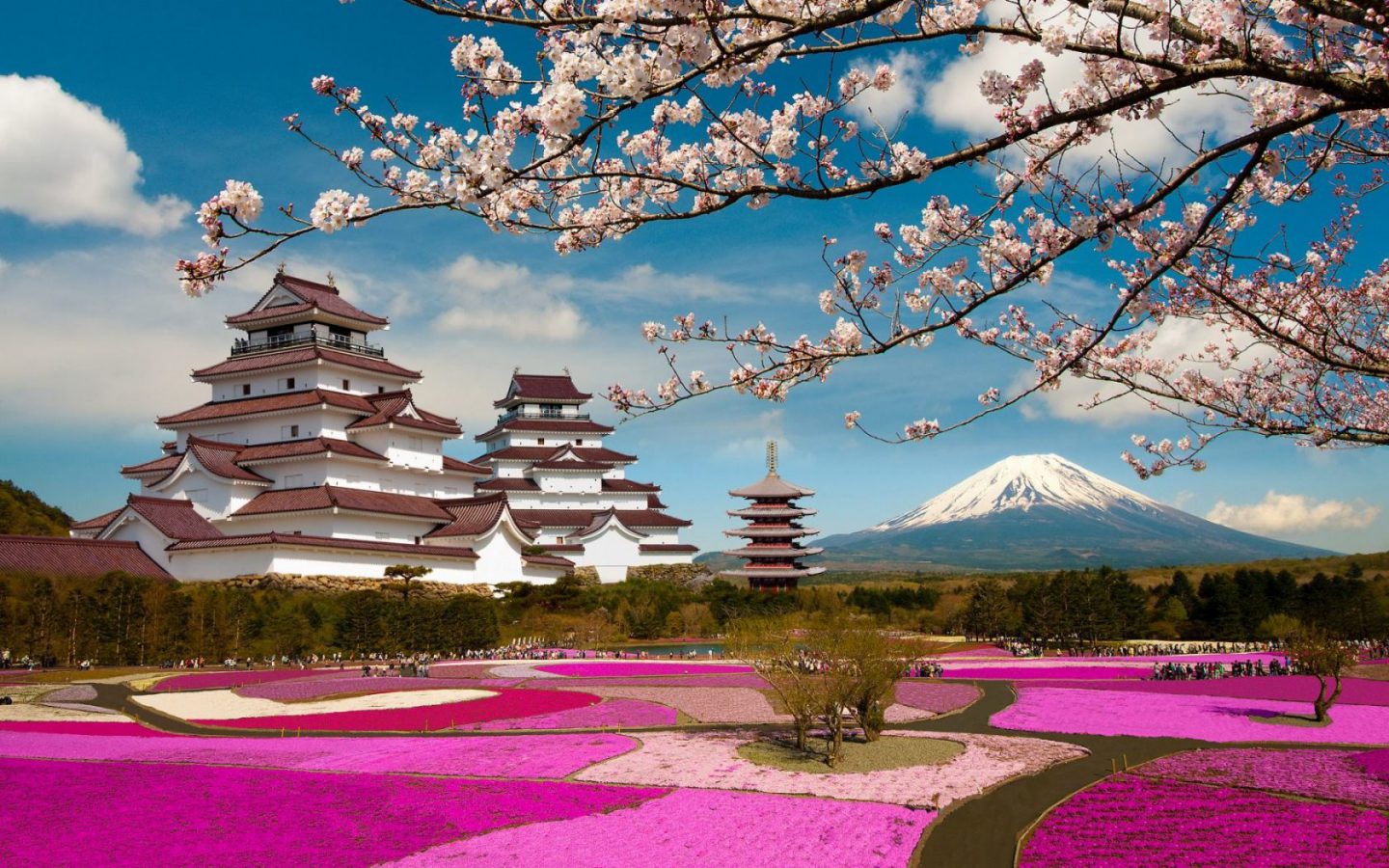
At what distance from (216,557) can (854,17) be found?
44815 millimetres

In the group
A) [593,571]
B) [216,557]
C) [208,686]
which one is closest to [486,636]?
[216,557]

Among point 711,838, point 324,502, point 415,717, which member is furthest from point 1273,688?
point 324,502

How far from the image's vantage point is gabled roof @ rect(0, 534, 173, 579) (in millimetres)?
37562

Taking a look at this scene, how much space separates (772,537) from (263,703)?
54.7 meters

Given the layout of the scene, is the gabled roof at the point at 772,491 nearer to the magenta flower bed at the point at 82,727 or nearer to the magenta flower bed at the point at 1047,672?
the magenta flower bed at the point at 1047,672

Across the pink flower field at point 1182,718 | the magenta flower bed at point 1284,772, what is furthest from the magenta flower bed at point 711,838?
the pink flower field at point 1182,718

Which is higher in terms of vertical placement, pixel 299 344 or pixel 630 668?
pixel 299 344

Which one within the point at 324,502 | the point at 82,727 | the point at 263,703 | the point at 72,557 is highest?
the point at 324,502

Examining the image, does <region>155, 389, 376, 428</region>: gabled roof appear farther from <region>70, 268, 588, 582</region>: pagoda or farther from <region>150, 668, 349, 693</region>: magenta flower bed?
<region>150, 668, 349, 693</region>: magenta flower bed

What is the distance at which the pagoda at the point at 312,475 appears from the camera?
4494cm

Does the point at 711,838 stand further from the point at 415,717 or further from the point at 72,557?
the point at 72,557

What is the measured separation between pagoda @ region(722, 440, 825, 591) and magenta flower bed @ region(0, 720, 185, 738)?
55.8 metres

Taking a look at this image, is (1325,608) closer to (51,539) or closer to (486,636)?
(486,636)

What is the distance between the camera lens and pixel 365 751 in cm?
1925
